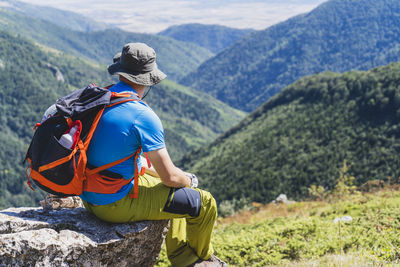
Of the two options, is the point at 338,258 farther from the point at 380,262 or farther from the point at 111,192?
the point at 111,192

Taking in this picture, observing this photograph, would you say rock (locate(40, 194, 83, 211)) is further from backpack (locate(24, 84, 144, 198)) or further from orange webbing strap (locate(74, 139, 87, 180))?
orange webbing strap (locate(74, 139, 87, 180))

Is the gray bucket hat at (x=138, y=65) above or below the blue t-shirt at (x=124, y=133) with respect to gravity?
above

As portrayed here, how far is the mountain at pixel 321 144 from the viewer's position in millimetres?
45594

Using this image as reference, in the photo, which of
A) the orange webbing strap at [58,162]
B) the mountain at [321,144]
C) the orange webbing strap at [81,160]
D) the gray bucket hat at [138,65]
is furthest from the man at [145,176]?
the mountain at [321,144]

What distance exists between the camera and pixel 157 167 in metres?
4.18

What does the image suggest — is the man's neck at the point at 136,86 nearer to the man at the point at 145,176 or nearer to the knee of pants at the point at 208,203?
the man at the point at 145,176

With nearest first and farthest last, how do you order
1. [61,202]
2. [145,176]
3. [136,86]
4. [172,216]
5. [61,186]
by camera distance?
1. [61,186]
2. [136,86]
3. [172,216]
4. [145,176]
5. [61,202]

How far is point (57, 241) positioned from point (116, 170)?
108 centimetres

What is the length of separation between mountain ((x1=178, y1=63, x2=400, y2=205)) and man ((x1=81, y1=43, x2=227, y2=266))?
35095 millimetres

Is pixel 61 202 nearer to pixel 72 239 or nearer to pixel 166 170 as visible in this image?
pixel 72 239

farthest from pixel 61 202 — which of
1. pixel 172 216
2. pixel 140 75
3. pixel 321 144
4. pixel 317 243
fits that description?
pixel 321 144

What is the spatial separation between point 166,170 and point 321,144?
5365 centimetres

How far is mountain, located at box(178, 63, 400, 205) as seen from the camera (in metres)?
45.6

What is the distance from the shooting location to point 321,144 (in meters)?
54.0
